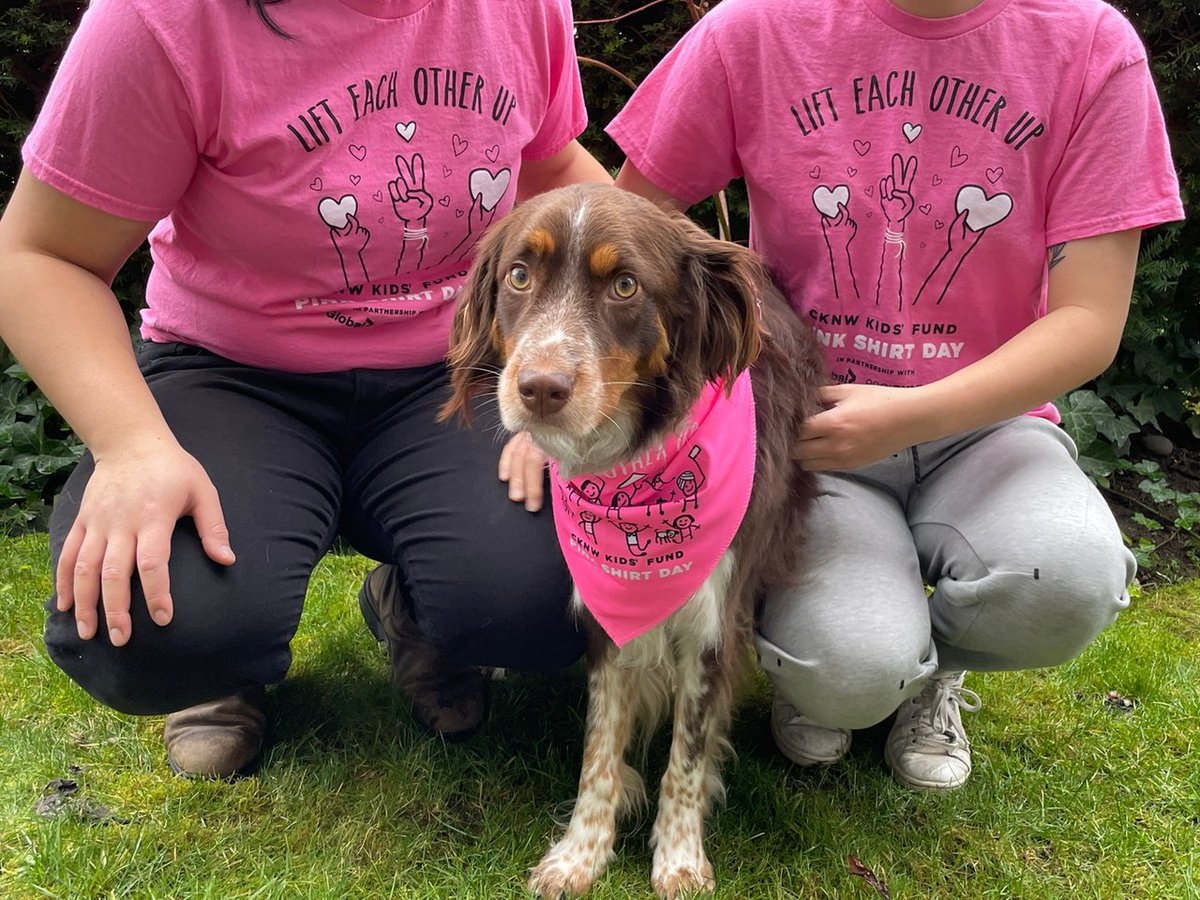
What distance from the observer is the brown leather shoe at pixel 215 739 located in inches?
99.5

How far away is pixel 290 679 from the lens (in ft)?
10.1

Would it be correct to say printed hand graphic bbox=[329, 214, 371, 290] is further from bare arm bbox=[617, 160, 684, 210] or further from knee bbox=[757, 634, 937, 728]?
knee bbox=[757, 634, 937, 728]

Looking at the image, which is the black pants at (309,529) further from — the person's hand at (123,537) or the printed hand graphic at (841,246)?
the printed hand graphic at (841,246)

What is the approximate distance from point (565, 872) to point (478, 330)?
125 centimetres

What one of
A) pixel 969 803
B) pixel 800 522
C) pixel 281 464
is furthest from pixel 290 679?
pixel 969 803

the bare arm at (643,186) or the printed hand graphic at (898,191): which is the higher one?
the printed hand graphic at (898,191)

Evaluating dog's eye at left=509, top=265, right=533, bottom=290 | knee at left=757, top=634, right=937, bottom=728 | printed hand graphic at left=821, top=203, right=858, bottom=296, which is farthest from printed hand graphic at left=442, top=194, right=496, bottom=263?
knee at left=757, top=634, right=937, bottom=728

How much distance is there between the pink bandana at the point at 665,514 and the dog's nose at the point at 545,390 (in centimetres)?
40

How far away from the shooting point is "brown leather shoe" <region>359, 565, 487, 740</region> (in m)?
2.77

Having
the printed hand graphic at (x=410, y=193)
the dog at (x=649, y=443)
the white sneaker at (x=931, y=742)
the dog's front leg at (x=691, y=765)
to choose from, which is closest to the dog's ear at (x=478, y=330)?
the dog at (x=649, y=443)

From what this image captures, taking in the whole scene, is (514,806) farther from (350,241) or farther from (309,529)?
(350,241)

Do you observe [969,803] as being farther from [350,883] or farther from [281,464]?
[281,464]

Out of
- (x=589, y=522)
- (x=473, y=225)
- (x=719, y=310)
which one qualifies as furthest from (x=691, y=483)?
(x=473, y=225)

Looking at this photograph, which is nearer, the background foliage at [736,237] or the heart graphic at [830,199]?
the heart graphic at [830,199]
